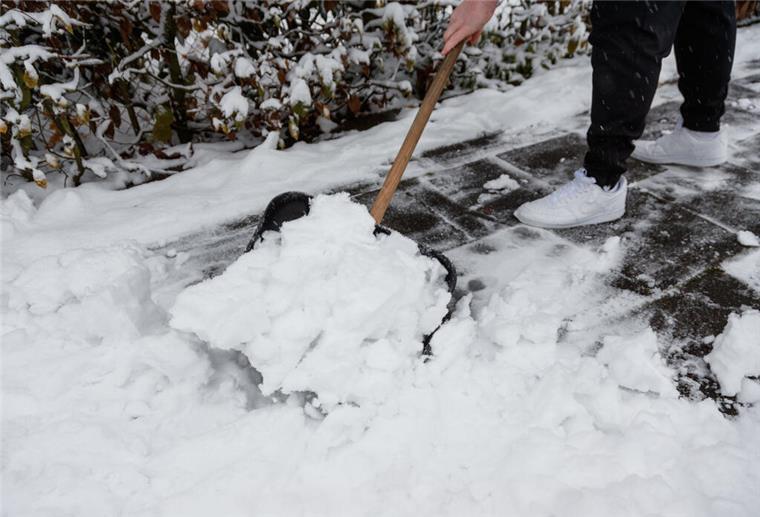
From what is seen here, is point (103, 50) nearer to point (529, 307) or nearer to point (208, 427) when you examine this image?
point (208, 427)

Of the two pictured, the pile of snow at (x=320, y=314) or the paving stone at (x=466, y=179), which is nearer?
the pile of snow at (x=320, y=314)

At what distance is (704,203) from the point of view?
7.54 feet

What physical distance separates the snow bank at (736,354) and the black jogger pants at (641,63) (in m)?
0.78

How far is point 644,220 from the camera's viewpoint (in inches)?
87.3

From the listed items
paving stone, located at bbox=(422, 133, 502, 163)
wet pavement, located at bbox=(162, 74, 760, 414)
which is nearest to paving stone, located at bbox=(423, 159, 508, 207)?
wet pavement, located at bbox=(162, 74, 760, 414)

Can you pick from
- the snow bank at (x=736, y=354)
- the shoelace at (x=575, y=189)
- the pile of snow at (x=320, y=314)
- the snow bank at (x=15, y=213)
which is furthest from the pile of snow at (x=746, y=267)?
the snow bank at (x=15, y=213)

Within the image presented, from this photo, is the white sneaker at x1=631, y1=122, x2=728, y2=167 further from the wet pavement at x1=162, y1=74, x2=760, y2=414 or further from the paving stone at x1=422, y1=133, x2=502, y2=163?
the paving stone at x1=422, y1=133, x2=502, y2=163

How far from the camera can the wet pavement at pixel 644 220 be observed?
5.63 ft

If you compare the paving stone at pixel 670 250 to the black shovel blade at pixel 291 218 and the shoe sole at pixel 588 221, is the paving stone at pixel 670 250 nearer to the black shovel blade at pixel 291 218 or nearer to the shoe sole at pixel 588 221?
the shoe sole at pixel 588 221

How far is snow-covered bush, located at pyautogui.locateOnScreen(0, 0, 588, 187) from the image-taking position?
7.45 feet

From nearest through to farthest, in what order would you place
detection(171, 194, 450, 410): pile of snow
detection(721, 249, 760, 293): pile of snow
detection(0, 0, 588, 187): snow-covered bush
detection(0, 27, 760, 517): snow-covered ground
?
1. detection(0, 27, 760, 517): snow-covered ground
2. detection(171, 194, 450, 410): pile of snow
3. detection(721, 249, 760, 293): pile of snow
4. detection(0, 0, 588, 187): snow-covered bush

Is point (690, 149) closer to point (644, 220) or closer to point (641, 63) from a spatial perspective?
point (644, 220)

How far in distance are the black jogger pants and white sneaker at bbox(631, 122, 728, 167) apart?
2.5 inches

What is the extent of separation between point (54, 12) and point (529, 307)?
2.15 meters
